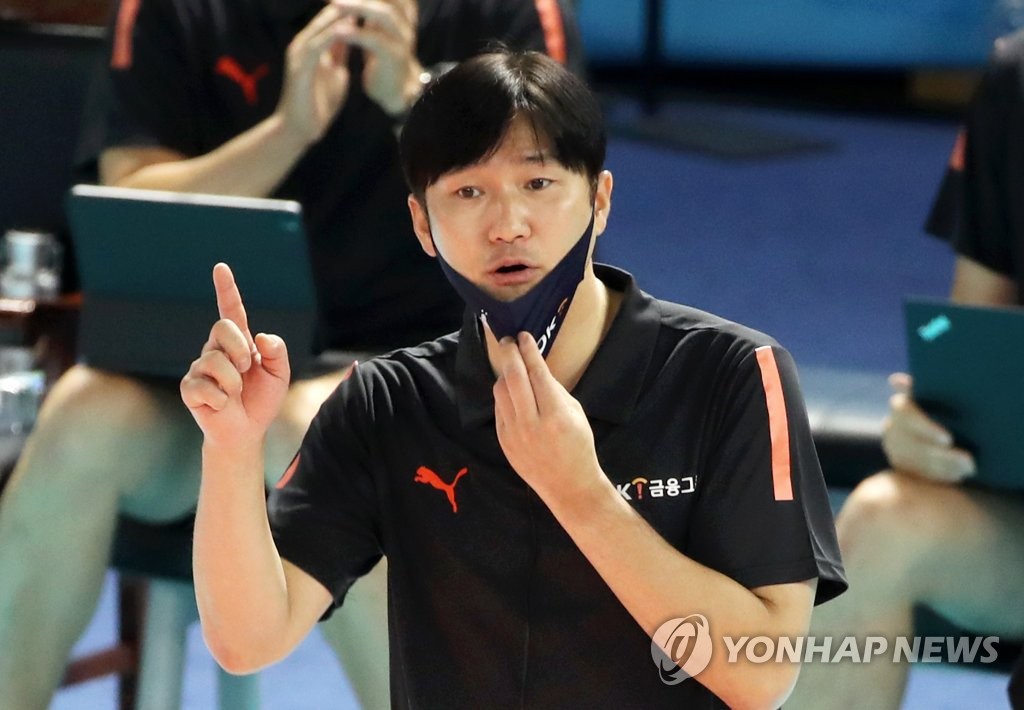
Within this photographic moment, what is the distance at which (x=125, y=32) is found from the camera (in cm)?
253

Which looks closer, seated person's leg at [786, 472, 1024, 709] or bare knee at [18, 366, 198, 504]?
seated person's leg at [786, 472, 1024, 709]

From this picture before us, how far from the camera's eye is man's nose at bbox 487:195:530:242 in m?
1.33

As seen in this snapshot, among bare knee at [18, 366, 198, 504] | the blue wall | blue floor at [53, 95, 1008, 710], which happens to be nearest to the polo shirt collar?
bare knee at [18, 366, 198, 504]

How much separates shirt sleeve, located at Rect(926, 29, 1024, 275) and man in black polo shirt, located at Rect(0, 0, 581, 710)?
59cm

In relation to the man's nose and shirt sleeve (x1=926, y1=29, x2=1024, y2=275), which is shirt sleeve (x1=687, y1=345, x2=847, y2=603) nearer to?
the man's nose

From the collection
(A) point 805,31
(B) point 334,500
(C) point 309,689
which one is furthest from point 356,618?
(A) point 805,31

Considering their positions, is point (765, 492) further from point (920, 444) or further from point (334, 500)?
point (920, 444)

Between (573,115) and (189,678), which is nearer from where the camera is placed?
(573,115)

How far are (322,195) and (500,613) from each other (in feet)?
3.95

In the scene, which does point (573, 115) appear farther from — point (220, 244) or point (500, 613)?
point (220, 244)

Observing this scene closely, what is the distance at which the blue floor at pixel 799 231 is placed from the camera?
15.0 feet

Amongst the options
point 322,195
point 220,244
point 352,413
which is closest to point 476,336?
point 352,413

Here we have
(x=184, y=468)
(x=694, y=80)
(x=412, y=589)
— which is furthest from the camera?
(x=694, y=80)

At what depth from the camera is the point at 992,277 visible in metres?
2.32
